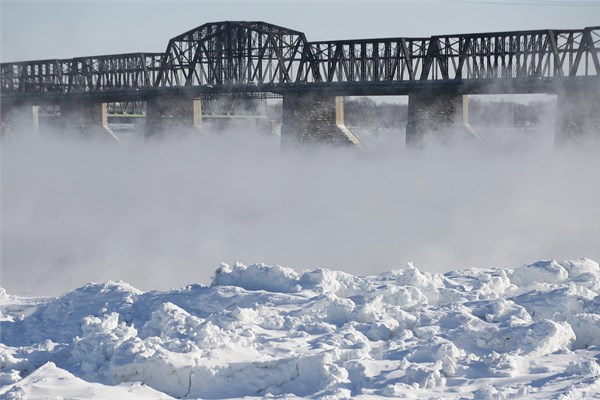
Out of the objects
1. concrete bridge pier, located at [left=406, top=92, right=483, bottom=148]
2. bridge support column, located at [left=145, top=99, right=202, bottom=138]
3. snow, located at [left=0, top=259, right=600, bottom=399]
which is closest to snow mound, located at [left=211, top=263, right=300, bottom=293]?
snow, located at [left=0, top=259, right=600, bottom=399]

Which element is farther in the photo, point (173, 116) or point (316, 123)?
point (173, 116)

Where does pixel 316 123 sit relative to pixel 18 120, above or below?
above

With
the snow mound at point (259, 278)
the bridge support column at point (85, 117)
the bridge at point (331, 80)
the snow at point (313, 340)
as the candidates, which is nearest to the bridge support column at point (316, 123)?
the bridge at point (331, 80)

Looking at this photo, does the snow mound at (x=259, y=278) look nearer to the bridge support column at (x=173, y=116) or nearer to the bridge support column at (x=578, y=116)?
the bridge support column at (x=578, y=116)

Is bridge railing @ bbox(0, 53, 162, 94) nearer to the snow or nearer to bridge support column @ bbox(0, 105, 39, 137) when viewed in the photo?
bridge support column @ bbox(0, 105, 39, 137)

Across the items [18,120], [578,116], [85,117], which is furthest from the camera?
[18,120]

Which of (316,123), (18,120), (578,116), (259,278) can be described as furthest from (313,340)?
(18,120)

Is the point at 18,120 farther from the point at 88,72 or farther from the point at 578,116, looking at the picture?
the point at 578,116

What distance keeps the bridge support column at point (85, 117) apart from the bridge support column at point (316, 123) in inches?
933

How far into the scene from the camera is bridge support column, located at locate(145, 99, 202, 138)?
216 feet

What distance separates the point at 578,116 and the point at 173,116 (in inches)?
1183

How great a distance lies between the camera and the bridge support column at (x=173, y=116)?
65.8 meters

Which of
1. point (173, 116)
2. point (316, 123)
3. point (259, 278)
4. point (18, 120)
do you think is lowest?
point (18, 120)

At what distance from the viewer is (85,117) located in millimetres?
76250
